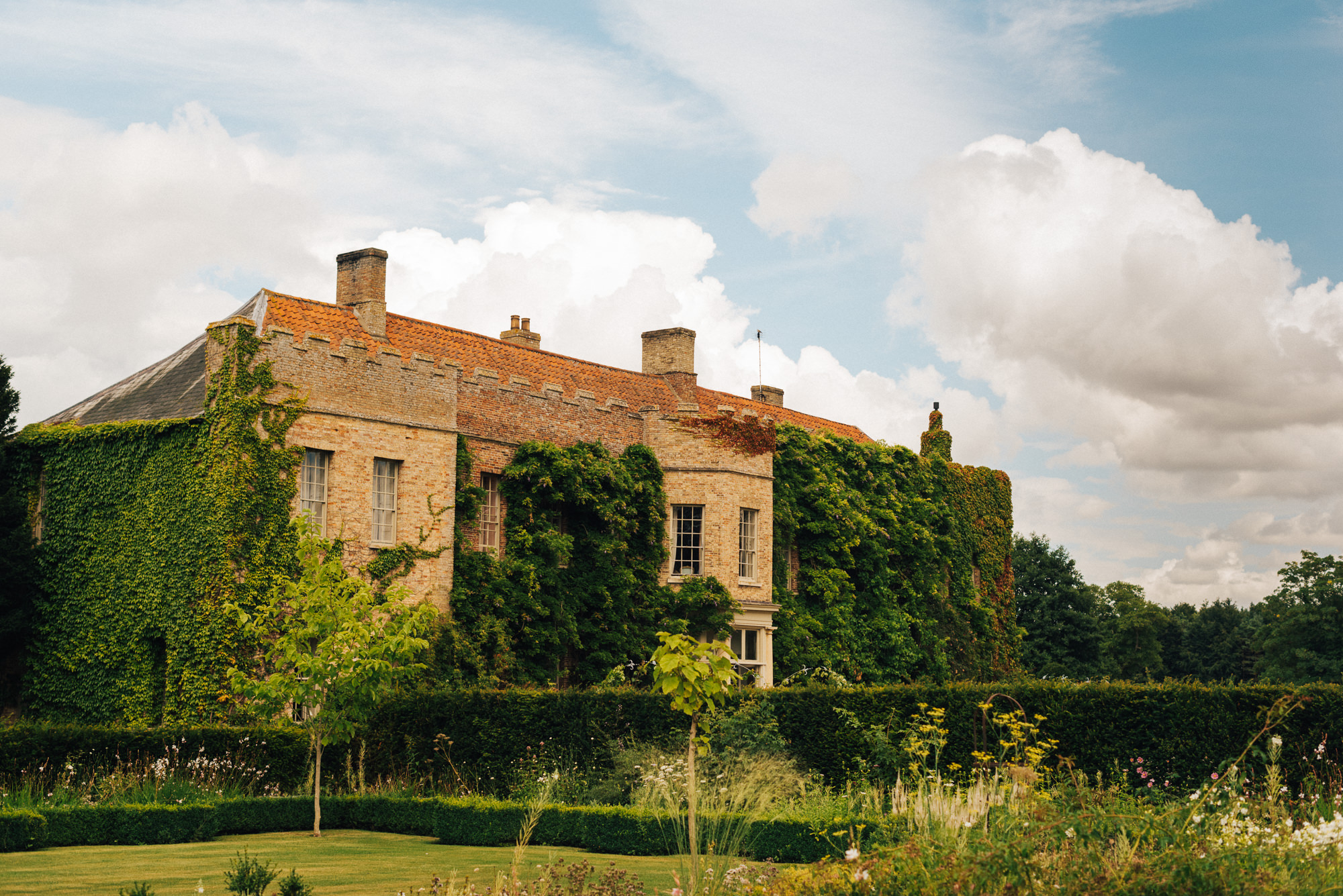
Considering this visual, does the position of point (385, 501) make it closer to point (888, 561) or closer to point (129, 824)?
point (129, 824)

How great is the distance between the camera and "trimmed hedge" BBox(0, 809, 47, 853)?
42.4 feet

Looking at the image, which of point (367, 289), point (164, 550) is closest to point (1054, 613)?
point (367, 289)

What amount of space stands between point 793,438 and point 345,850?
59.6ft

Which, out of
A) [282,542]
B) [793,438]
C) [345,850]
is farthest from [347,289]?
[345,850]

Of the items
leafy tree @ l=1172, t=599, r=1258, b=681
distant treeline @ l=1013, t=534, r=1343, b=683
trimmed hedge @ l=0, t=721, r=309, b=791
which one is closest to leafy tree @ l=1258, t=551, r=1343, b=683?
distant treeline @ l=1013, t=534, r=1343, b=683

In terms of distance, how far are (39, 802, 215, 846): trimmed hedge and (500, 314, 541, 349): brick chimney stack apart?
17.8 metres

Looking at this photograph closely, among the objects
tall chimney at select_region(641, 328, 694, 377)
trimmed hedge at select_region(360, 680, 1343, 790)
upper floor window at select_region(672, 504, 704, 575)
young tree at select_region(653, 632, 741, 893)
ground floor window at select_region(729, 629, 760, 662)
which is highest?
tall chimney at select_region(641, 328, 694, 377)

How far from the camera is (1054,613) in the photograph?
57.5 meters

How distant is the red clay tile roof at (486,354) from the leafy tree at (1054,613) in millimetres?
29050

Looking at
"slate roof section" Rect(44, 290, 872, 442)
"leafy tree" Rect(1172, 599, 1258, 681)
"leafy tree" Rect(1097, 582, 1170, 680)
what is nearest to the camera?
"slate roof section" Rect(44, 290, 872, 442)

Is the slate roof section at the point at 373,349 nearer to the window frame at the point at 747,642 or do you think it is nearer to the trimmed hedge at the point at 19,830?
the window frame at the point at 747,642

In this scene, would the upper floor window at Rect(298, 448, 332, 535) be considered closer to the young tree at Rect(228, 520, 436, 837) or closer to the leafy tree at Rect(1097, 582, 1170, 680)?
the young tree at Rect(228, 520, 436, 837)

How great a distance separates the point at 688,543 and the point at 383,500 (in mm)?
7643

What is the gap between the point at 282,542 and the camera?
2072 centimetres
